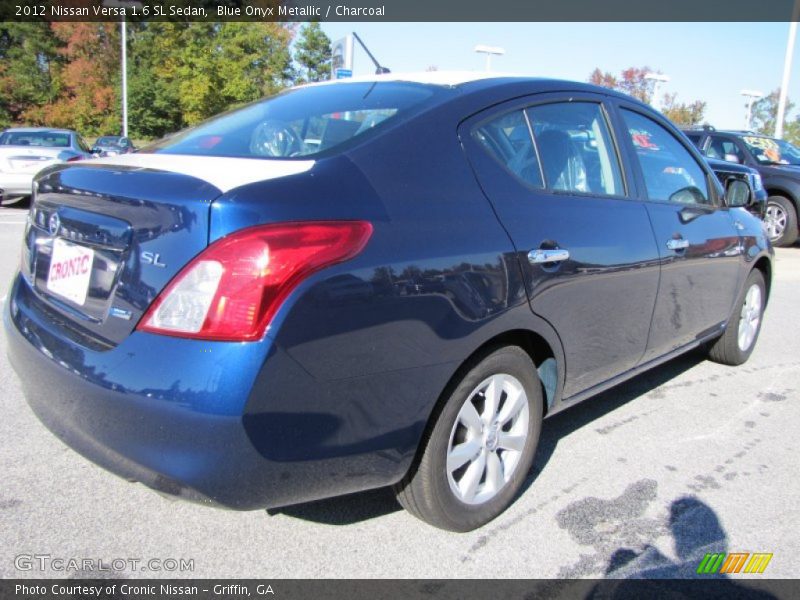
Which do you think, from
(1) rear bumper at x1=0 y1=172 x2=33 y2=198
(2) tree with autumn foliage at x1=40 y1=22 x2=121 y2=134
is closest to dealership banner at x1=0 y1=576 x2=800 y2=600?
(1) rear bumper at x1=0 y1=172 x2=33 y2=198

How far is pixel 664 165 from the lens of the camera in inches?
145

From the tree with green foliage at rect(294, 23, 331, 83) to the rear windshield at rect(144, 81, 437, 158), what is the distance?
45.5 metres

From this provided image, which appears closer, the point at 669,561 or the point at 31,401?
the point at 31,401

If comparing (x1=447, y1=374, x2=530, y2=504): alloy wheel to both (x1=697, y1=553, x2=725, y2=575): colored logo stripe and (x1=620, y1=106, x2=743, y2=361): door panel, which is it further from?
(x1=620, y1=106, x2=743, y2=361): door panel

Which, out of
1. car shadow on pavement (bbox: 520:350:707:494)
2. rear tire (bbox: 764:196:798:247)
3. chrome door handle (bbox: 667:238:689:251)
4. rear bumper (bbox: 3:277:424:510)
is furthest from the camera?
rear tire (bbox: 764:196:798:247)

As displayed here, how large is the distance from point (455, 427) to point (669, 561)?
927mm

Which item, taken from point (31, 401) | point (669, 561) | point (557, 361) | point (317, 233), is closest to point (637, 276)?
point (557, 361)

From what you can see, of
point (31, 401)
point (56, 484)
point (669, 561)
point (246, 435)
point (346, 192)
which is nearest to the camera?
point (246, 435)

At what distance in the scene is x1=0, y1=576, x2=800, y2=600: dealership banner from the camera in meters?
2.08

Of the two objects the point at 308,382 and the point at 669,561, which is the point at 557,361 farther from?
the point at 308,382

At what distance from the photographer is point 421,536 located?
246cm

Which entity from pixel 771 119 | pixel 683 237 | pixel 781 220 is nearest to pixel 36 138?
pixel 683 237

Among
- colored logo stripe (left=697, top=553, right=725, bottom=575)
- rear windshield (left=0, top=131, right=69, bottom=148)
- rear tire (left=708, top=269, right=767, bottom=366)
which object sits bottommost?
colored logo stripe (left=697, top=553, right=725, bottom=575)

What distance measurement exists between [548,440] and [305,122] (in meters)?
1.94
